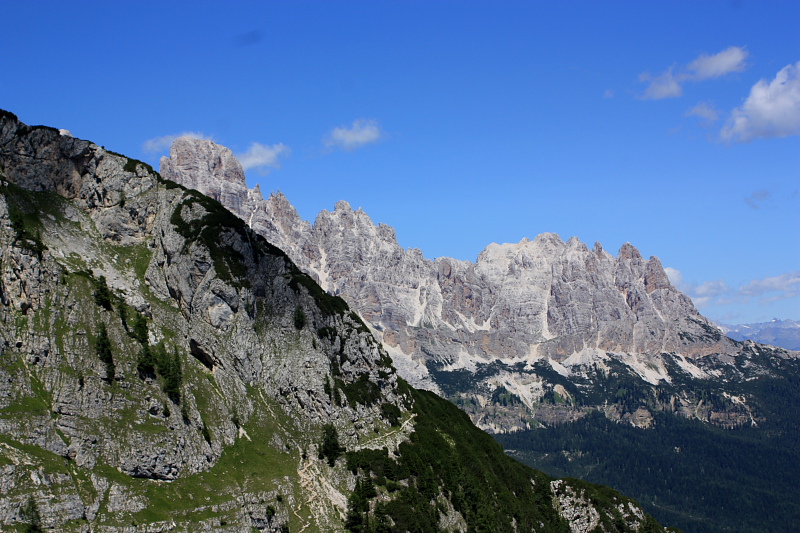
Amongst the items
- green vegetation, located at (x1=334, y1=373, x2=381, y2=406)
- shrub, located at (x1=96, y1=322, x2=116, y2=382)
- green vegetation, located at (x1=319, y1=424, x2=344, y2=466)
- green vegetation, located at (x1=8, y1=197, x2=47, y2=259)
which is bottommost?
green vegetation, located at (x1=319, y1=424, x2=344, y2=466)

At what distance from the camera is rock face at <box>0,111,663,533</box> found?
125500 mm

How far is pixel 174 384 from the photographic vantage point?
484ft

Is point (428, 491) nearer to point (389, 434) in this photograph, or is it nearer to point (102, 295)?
point (389, 434)

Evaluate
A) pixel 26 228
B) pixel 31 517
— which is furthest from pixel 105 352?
pixel 26 228

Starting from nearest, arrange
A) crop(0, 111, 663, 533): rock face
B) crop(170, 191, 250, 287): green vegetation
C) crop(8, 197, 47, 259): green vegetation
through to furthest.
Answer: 1. crop(0, 111, 663, 533): rock face
2. crop(8, 197, 47, 259): green vegetation
3. crop(170, 191, 250, 287): green vegetation

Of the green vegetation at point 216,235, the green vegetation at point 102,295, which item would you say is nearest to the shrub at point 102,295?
the green vegetation at point 102,295

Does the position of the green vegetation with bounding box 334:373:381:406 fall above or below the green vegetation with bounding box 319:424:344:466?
above

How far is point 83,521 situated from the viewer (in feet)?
380

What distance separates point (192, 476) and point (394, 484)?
44.8 m

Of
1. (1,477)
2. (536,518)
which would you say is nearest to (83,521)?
(1,477)

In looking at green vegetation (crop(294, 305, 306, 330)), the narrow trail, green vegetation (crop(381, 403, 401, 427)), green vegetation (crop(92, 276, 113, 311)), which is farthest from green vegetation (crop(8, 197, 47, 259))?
green vegetation (crop(381, 403, 401, 427))

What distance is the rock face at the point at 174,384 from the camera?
126m

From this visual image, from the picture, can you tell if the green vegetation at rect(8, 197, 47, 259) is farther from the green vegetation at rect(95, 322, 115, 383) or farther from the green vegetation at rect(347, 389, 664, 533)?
the green vegetation at rect(347, 389, 664, 533)

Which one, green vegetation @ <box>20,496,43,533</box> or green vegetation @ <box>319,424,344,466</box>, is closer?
green vegetation @ <box>20,496,43,533</box>
